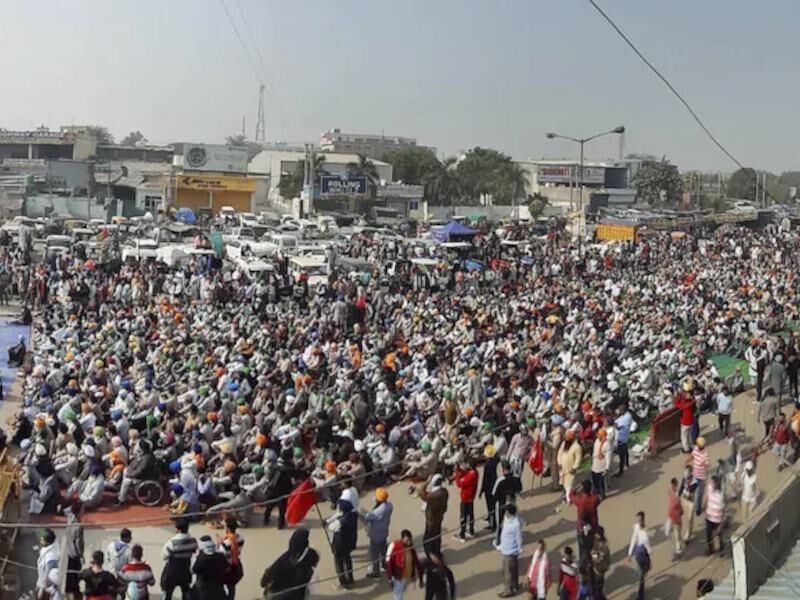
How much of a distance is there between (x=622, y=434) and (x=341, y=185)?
47.7m

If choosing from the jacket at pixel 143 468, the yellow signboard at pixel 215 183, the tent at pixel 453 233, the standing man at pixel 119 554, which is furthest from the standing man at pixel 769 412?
the yellow signboard at pixel 215 183

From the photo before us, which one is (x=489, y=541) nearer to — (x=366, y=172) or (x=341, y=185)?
(x=341, y=185)

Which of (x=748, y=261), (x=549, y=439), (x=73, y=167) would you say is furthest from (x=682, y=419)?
(x=73, y=167)

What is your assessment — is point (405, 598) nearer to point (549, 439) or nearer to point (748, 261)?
point (549, 439)

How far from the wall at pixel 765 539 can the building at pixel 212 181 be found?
163 ft

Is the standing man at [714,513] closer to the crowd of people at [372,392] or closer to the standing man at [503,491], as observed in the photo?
the crowd of people at [372,392]

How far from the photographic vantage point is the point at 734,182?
134m

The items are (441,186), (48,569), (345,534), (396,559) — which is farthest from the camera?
(441,186)

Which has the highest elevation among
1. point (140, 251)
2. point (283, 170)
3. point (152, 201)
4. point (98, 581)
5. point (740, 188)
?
point (740, 188)

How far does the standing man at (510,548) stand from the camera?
29.3ft

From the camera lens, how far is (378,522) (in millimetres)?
9391

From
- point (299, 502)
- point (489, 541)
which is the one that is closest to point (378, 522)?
point (299, 502)

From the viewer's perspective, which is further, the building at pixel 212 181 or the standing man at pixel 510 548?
the building at pixel 212 181

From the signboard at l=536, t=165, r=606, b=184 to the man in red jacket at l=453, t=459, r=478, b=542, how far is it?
243 ft
